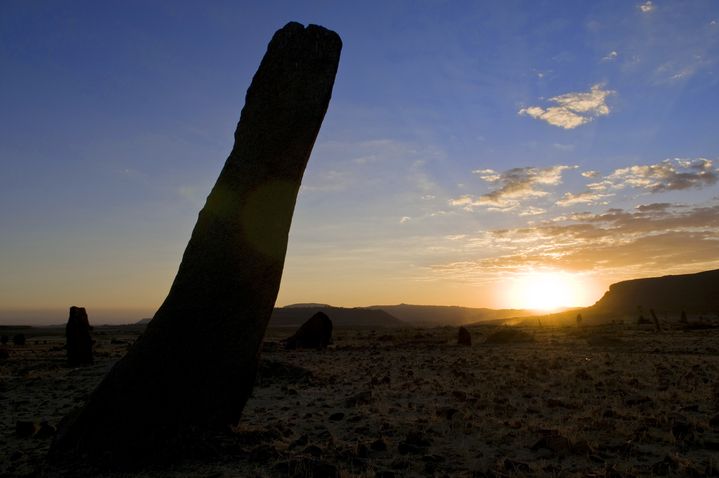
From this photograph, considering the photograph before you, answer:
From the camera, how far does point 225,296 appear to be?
730 cm

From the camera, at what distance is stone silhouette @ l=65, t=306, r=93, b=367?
19891 millimetres

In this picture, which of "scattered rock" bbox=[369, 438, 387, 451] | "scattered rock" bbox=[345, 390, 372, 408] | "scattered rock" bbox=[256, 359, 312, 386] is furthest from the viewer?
"scattered rock" bbox=[256, 359, 312, 386]

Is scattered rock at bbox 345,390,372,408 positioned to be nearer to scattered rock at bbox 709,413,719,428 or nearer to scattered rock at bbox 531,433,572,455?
scattered rock at bbox 531,433,572,455

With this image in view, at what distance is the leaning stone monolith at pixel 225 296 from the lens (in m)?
6.82

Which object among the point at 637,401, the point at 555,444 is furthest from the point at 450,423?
the point at 637,401

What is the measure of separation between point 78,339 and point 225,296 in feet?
51.8

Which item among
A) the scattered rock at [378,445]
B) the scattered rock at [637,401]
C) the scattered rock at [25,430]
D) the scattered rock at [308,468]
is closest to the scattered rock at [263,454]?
the scattered rock at [308,468]

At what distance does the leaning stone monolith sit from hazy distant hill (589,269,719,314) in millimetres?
121745

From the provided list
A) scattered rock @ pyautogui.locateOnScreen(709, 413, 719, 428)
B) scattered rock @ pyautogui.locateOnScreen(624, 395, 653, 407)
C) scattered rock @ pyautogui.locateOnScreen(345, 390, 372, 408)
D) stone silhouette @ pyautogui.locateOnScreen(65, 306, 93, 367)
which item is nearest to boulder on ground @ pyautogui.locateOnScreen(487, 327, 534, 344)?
scattered rock @ pyautogui.locateOnScreen(624, 395, 653, 407)

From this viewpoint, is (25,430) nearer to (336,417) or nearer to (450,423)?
(336,417)

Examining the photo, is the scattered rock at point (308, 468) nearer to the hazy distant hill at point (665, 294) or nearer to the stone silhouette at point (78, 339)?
the stone silhouette at point (78, 339)

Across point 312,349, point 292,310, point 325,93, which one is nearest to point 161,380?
point 325,93

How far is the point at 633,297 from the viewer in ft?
470

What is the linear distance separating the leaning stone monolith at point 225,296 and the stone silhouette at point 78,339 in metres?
14.5
